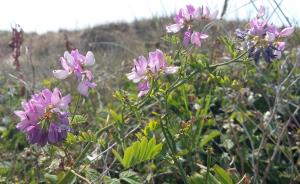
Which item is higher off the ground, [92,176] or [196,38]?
[196,38]

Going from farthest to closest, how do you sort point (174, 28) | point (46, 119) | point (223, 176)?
point (174, 28) → point (223, 176) → point (46, 119)

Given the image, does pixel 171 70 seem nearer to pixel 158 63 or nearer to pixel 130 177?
pixel 158 63

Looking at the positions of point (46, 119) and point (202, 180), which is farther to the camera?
point (202, 180)

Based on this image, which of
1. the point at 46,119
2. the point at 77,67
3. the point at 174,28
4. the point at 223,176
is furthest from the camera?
the point at 174,28

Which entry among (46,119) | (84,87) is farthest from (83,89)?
(46,119)

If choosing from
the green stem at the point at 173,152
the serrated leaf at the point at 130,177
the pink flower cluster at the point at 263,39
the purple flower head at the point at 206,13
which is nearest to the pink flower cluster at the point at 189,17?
the purple flower head at the point at 206,13
